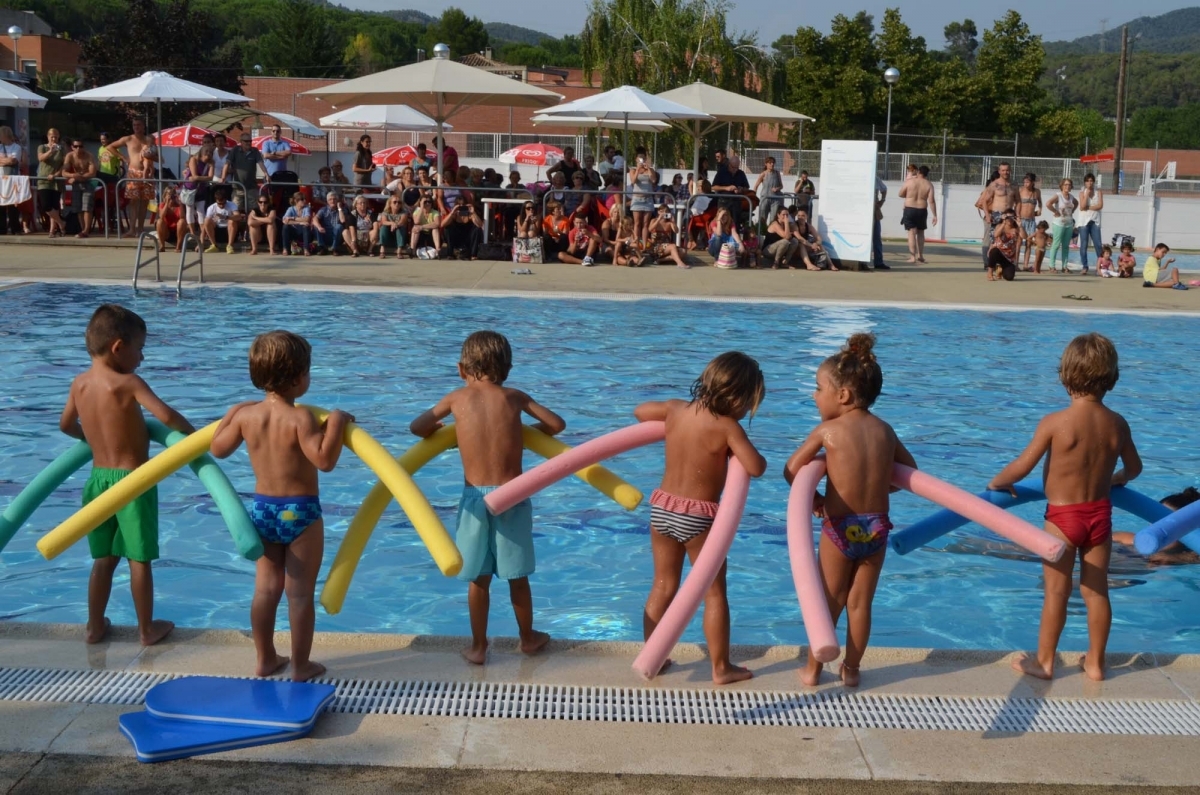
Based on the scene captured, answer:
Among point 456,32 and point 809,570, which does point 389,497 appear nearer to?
point 809,570

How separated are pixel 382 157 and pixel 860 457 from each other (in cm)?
3225

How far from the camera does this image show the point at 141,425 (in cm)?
438

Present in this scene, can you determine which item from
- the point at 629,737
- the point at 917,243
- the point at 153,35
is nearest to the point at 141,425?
the point at 629,737

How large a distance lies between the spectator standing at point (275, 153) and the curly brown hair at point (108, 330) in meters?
16.1

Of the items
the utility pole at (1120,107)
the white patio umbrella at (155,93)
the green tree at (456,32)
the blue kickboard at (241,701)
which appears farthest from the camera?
the green tree at (456,32)

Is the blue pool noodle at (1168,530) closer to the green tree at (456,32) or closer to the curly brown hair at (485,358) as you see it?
the curly brown hair at (485,358)

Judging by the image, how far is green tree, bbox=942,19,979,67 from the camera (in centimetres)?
14388

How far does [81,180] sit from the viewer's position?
63.9ft

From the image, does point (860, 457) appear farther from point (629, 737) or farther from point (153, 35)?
point (153, 35)

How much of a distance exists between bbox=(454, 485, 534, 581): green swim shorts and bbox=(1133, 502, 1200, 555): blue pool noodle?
2.03 metres

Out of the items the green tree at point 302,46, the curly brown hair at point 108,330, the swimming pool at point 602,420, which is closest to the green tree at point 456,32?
the green tree at point 302,46

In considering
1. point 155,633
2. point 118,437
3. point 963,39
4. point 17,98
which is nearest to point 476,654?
point 155,633

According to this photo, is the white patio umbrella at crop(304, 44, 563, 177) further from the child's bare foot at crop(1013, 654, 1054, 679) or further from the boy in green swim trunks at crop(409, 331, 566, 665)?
the child's bare foot at crop(1013, 654, 1054, 679)

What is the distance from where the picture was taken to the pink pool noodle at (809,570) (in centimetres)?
337
